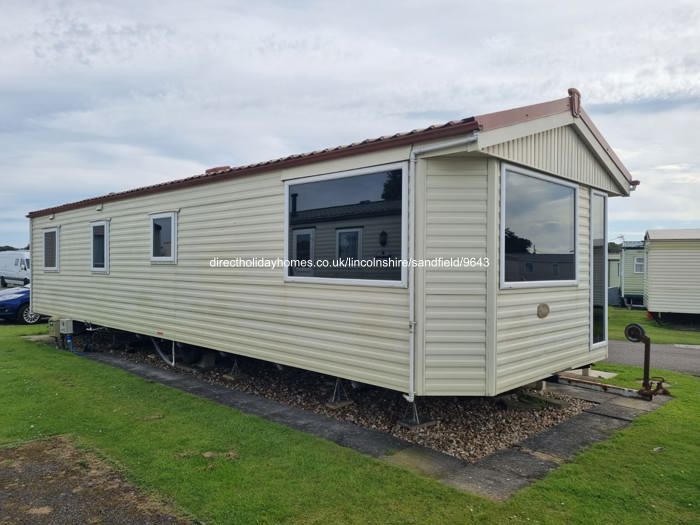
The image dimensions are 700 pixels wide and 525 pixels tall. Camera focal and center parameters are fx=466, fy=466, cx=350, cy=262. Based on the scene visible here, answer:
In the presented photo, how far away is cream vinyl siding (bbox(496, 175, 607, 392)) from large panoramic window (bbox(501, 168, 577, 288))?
154 millimetres

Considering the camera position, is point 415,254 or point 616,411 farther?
point 616,411

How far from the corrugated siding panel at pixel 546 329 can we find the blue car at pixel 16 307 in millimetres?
13756

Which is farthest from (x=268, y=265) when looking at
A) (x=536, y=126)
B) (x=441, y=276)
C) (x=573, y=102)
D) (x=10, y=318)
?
(x=10, y=318)

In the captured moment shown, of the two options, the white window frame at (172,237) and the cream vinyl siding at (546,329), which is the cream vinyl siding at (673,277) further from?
the white window frame at (172,237)

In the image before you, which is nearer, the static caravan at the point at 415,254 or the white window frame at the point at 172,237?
the static caravan at the point at 415,254

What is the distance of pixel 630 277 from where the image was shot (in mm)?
21344

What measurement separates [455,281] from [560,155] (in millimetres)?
2147

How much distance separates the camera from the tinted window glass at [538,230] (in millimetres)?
4555

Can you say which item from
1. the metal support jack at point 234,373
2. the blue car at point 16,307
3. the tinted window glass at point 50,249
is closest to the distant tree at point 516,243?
the metal support jack at point 234,373

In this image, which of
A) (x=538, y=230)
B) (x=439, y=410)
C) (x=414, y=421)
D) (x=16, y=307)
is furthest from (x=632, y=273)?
(x=16, y=307)

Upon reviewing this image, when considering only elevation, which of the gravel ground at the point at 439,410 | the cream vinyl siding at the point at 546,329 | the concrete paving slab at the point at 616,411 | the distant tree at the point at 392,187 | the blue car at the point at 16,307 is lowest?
the concrete paving slab at the point at 616,411

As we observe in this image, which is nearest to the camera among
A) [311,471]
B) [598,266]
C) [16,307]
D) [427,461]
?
[311,471]

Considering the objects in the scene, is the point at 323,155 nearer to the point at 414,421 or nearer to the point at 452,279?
the point at 452,279

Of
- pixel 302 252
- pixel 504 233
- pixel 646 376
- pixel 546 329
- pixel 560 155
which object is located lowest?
pixel 646 376
